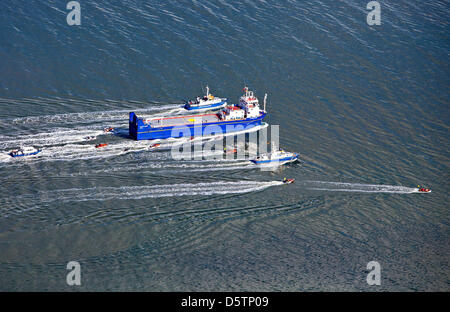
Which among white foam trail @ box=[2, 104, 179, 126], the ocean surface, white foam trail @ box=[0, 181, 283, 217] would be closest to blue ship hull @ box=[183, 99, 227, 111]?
the ocean surface

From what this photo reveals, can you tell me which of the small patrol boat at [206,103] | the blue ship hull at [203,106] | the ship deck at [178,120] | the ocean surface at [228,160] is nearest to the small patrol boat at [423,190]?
the ocean surface at [228,160]

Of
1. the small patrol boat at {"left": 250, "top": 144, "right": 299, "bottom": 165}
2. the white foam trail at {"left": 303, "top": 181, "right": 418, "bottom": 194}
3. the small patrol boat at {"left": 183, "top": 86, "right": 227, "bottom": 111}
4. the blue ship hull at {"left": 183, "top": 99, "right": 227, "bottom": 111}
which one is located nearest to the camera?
the white foam trail at {"left": 303, "top": 181, "right": 418, "bottom": 194}

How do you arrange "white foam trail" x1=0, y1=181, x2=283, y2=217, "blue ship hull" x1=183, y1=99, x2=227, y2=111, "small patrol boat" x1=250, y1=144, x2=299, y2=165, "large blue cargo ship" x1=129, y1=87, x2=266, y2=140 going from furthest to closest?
"blue ship hull" x1=183, y1=99, x2=227, y2=111 → "large blue cargo ship" x1=129, y1=87, x2=266, y2=140 → "small patrol boat" x1=250, y1=144, x2=299, y2=165 → "white foam trail" x1=0, y1=181, x2=283, y2=217

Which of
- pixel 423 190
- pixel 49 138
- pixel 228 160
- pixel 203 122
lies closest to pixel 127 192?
pixel 228 160

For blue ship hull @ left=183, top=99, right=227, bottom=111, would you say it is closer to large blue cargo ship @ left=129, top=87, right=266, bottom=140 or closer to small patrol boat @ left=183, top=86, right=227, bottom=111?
small patrol boat @ left=183, top=86, right=227, bottom=111

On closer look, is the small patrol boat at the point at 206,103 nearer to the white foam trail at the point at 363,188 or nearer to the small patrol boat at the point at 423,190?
the white foam trail at the point at 363,188
